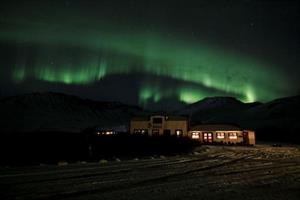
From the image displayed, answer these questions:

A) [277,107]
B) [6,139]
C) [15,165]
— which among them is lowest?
[15,165]

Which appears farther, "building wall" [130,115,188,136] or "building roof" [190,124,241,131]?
"building roof" [190,124,241,131]

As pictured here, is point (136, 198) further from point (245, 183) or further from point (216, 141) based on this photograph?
point (216, 141)

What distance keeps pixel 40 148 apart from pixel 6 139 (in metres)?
1.99

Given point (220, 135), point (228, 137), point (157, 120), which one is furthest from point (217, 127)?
point (157, 120)

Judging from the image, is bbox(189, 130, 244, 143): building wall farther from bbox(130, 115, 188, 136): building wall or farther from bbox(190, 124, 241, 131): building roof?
bbox(130, 115, 188, 136): building wall

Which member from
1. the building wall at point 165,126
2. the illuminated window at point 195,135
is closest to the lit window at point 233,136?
the illuminated window at point 195,135

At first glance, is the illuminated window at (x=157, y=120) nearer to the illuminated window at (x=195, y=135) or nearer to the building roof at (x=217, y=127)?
the illuminated window at (x=195, y=135)

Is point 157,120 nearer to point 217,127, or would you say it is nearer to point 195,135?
point 195,135

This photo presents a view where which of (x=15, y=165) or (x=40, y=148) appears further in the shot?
(x=40, y=148)

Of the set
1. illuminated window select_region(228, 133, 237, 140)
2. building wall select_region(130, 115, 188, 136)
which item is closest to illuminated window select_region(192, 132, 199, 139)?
building wall select_region(130, 115, 188, 136)

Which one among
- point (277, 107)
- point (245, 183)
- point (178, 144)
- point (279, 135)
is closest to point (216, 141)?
point (178, 144)

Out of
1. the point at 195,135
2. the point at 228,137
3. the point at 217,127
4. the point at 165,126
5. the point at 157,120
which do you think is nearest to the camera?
the point at 165,126

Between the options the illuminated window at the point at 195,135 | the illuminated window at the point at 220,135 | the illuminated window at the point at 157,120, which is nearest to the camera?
the illuminated window at the point at 157,120

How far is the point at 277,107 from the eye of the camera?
167750mm
